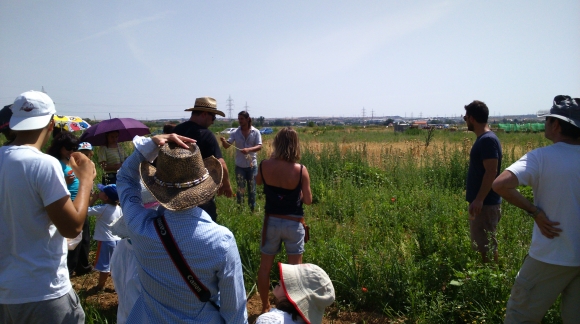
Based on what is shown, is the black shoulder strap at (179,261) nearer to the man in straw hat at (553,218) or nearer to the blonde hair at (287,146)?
the blonde hair at (287,146)

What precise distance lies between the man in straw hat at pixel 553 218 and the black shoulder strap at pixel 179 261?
2050 mm

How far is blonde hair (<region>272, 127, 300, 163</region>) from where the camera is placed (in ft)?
11.8

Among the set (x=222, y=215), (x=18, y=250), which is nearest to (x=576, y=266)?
(x=18, y=250)

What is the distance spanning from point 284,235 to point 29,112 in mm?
2263

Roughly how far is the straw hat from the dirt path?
66.4 inches

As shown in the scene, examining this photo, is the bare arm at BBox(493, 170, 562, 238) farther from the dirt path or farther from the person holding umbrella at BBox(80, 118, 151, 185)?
the person holding umbrella at BBox(80, 118, 151, 185)

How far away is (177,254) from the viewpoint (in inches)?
69.2

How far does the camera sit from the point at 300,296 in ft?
6.53

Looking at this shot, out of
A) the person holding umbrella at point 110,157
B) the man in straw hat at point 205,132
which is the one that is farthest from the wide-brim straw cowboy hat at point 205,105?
the person holding umbrella at point 110,157

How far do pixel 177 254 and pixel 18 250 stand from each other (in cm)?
92

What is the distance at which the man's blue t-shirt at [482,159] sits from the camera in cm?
381

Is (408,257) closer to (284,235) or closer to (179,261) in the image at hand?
(284,235)

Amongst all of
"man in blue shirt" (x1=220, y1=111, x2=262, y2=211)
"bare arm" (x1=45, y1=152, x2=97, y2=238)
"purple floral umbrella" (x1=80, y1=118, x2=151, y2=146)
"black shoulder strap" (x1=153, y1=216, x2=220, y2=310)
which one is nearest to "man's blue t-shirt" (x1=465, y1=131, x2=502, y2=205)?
"black shoulder strap" (x1=153, y1=216, x2=220, y2=310)

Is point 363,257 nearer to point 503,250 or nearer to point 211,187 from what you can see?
point 503,250
